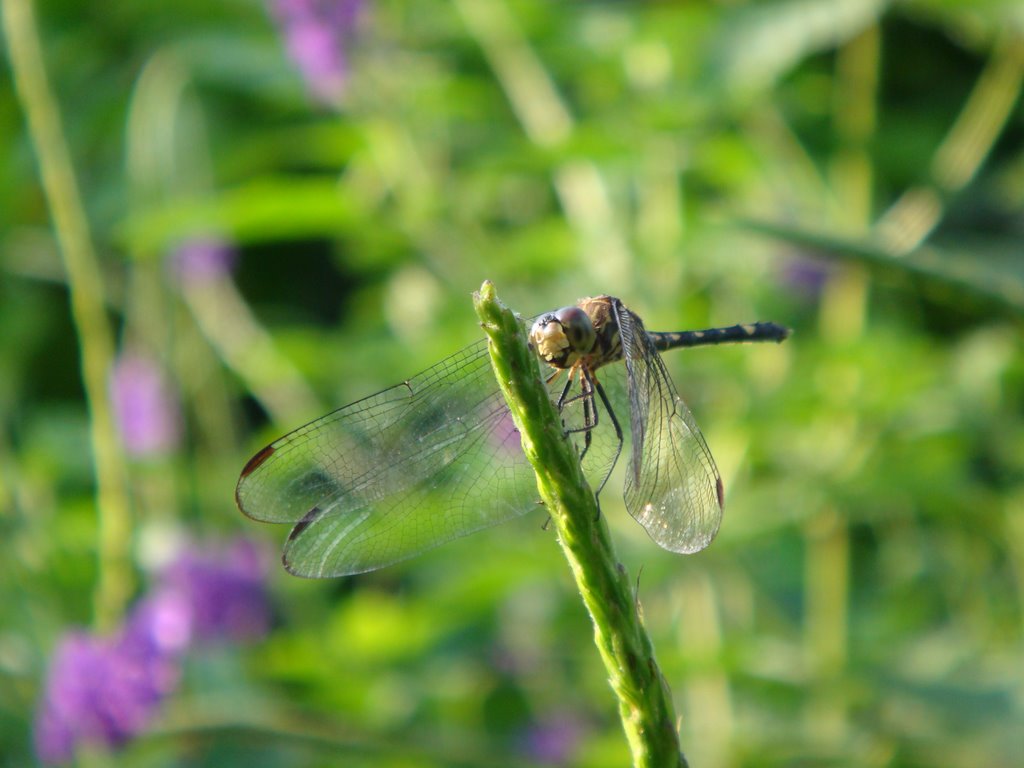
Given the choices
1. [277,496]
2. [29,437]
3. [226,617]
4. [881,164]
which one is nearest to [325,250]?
[29,437]

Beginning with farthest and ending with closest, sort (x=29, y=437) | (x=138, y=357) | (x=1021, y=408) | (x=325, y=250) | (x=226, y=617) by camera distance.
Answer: (x=325, y=250), (x=29, y=437), (x=138, y=357), (x=1021, y=408), (x=226, y=617)

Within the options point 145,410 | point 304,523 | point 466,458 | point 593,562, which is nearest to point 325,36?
point 145,410

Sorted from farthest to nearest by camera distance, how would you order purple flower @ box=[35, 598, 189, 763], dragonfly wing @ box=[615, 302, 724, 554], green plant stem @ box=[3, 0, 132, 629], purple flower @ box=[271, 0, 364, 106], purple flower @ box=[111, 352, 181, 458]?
1. purple flower @ box=[111, 352, 181, 458]
2. purple flower @ box=[271, 0, 364, 106]
3. green plant stem @ box=[3, 0, 132, 629]
4. purple flower @ box=[35, 598, 189, 763]
5. dragonfly wing @ box=[615, 302, 724, 554]

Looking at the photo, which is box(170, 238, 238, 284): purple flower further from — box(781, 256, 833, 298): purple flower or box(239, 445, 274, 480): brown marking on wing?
box(239, 445, 274, 480): brown marking on wing

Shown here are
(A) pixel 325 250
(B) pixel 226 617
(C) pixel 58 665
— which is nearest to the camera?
(C) pixel 58 665

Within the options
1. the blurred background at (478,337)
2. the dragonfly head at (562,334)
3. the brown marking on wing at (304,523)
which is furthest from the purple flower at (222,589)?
the dragonfly head at (562,334)

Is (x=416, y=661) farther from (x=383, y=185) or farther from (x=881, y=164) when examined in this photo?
(x=881, y=164)

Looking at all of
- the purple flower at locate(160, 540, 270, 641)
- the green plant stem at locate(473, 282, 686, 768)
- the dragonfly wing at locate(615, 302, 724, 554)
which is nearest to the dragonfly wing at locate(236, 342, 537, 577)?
the dragonfly wing at locate(615, 302, 724, 554)
